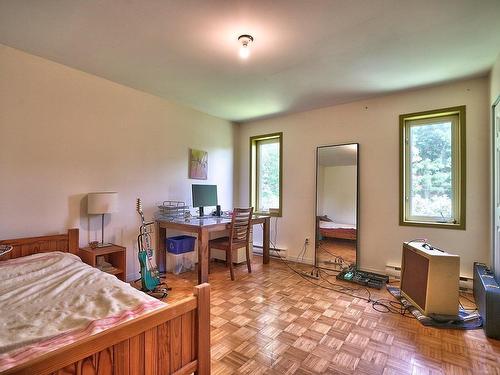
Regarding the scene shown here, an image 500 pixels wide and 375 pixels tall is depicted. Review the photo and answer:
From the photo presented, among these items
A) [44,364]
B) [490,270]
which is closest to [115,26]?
[44,364]

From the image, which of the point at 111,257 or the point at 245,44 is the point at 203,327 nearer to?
the point at 245,44

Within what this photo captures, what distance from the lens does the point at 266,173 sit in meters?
4.82

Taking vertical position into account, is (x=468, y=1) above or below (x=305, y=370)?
above

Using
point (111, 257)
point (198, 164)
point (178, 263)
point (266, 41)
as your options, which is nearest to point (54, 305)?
point (111, 257)

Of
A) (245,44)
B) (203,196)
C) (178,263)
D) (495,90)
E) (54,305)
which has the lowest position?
(178,263)

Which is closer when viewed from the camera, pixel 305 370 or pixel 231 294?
pixel 305 370

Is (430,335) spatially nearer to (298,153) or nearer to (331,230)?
(331,230)

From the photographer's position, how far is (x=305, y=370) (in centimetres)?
169

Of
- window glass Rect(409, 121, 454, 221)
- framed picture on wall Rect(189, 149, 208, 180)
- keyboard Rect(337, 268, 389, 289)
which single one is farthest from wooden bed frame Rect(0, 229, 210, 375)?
window glass Rect(409, 121, 454, 221)

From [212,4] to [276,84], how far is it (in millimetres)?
1481

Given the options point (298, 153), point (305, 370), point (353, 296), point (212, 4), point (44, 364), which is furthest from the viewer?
point (298, 153)

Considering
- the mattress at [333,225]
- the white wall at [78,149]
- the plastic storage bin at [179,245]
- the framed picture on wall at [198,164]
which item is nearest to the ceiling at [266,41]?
A: the white wall at [78,149]

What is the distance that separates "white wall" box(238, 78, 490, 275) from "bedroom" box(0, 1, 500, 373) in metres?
0.02

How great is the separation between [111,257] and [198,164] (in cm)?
185
